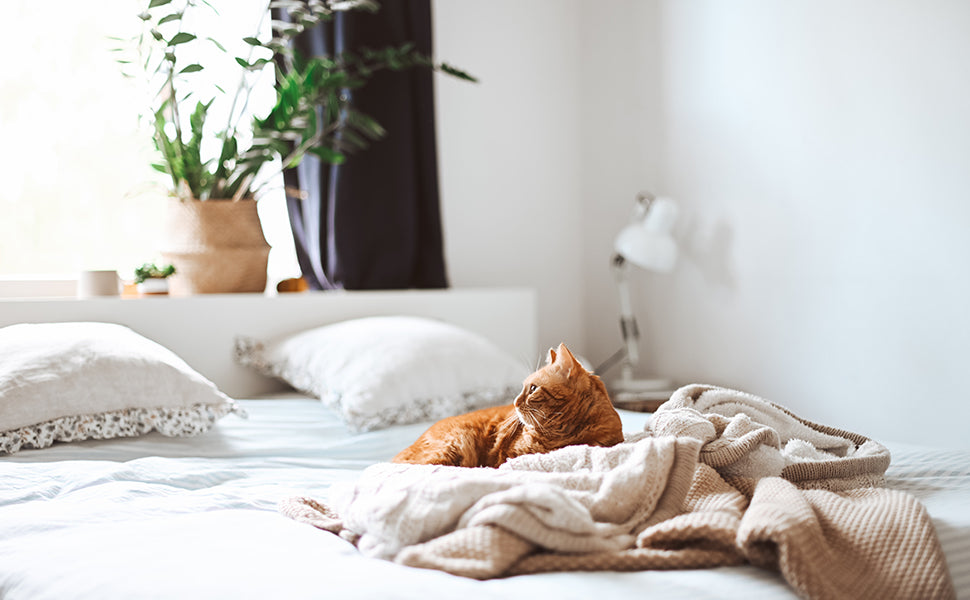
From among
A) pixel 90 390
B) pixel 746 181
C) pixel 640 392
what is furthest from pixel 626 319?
pixel 90 390

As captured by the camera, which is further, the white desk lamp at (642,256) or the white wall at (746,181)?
the white desk lamp at (642,256)

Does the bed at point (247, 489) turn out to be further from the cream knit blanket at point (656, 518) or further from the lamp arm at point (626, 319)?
the lamp arm at point (626, 319)

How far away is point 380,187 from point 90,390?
129 cm

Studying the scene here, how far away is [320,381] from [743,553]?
3.89 ft

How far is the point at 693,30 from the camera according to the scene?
265cm

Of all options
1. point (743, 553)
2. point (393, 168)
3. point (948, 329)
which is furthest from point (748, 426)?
point (393, 168)

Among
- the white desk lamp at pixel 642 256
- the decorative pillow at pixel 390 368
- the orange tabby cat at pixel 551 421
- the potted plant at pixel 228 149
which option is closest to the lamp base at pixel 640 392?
the white desk lamp at pixel 642 256

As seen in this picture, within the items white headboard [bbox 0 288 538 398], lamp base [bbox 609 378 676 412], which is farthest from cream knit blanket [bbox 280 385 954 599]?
lamp base [bbox 609 378 676 412]

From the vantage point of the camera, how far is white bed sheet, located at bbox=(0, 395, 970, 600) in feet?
2.42

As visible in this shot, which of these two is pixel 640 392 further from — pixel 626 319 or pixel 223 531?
pixel 223 531

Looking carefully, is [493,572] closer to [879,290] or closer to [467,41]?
[879,290]

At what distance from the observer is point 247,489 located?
1.25 m

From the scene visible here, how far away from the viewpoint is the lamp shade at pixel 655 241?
2.47 meters

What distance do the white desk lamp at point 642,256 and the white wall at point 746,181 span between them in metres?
0.19
